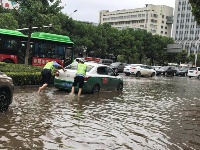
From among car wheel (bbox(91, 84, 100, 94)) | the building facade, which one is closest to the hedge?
car wheel (bbox(91, 84, 100, 94))

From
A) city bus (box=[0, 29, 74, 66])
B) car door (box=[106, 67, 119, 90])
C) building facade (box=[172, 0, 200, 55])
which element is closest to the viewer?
car door (box=[106, 67, 119, 90])

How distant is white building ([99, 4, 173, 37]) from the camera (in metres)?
159

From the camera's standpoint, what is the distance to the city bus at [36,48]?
77.7ft

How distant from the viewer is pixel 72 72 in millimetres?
13914

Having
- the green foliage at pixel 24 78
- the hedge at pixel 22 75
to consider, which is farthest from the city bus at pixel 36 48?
the green foliage at pixel 24 78

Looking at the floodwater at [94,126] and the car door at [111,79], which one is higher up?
the car door at [111,79]

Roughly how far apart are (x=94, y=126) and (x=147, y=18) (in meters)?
156

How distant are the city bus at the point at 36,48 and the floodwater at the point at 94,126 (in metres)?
13.0

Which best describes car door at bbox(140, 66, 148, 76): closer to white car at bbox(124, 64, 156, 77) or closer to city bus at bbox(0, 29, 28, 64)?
white car at bbox(124, 64, 156, 77)

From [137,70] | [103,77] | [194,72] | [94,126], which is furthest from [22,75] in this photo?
[194,72]

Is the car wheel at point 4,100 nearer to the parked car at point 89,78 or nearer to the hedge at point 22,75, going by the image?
the parked car at point 89,78

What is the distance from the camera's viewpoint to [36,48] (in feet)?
83.2

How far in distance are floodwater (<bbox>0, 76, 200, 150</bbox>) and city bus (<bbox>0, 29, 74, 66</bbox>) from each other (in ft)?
42.8

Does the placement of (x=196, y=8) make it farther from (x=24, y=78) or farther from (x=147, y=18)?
(x=147, y=18)
